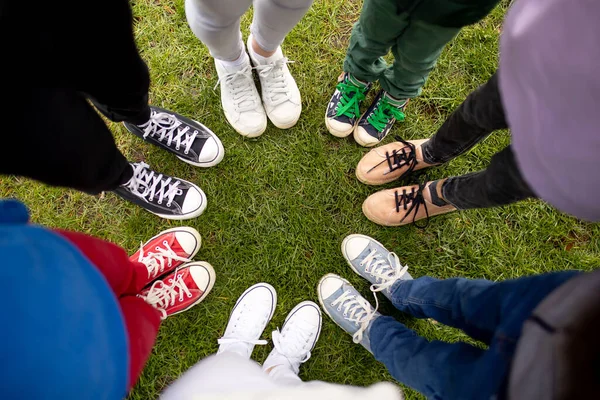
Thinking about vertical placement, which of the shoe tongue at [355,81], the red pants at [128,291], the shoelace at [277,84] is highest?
the shoe tongue at [355,81]

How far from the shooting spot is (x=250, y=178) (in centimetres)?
162

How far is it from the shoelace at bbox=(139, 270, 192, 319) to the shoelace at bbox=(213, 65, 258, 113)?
78 cm

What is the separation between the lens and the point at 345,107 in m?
1.62

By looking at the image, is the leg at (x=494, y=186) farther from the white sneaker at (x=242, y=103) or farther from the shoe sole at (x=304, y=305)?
the white sneaker at (x=242, y=103)

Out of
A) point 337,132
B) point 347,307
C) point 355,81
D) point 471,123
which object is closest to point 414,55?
point 471,123

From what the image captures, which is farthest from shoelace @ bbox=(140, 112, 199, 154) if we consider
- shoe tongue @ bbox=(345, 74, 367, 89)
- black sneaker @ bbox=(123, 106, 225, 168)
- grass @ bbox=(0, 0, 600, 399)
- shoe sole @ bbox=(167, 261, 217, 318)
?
shoe tongue @ bbox=(345, 74, 367, 89)

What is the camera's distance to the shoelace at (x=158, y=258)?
1.48m

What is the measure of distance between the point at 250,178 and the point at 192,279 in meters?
0.50

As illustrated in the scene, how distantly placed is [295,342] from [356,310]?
0.28 metres

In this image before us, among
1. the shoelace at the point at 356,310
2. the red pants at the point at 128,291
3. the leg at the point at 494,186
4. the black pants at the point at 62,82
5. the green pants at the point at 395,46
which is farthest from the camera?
the shoelace at the point at 356,310

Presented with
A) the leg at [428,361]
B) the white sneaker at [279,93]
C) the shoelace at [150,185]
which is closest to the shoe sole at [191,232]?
the shoelace at [150,185]

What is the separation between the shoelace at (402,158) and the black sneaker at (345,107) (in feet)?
0.72

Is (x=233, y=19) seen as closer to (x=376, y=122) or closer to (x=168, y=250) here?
(x=376, y=122)

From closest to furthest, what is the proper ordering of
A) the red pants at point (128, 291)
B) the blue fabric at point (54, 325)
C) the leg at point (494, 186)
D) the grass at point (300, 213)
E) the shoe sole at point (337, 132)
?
1. the blue fabric at point (54, 325)
2. the red pants at point (128, 291)
3. the leg at point (494, 186)
4. the grass at point (300, 213)
5. the shoe sole at point (337, 132)
